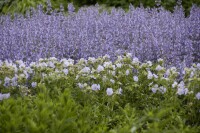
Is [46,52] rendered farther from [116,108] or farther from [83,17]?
[116,108]

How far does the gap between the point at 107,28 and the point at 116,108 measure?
9.01ft

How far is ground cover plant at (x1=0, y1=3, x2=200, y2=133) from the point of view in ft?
8.78

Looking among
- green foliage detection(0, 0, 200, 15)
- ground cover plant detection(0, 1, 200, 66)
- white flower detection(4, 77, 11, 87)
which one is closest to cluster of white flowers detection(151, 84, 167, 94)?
ground cover plant detection(0, 1, 200, 66)

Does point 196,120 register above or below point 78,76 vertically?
below

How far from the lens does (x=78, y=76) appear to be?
415cm

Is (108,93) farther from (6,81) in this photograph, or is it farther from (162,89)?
(6,81)

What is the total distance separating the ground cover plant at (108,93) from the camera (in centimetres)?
304

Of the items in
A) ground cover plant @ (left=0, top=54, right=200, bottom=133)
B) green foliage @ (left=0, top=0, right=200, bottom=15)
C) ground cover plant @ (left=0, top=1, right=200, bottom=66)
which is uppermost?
green foliage @ (left=0, top=0, right=200, bottom=15)

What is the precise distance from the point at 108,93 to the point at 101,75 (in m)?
0.61

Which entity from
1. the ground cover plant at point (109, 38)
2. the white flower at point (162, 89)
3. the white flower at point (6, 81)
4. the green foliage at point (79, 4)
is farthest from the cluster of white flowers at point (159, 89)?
the green foliage at point (79, 4)

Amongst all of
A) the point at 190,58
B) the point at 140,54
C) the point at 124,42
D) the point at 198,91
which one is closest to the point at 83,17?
the point at 124,42

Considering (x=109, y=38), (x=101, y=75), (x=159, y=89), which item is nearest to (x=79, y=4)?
(x=109, y=38)

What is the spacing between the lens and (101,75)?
4.23 m

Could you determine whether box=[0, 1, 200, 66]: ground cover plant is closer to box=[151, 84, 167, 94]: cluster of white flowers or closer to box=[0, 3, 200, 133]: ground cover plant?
box=[0, 3, 200, 133]: ground cover plant
